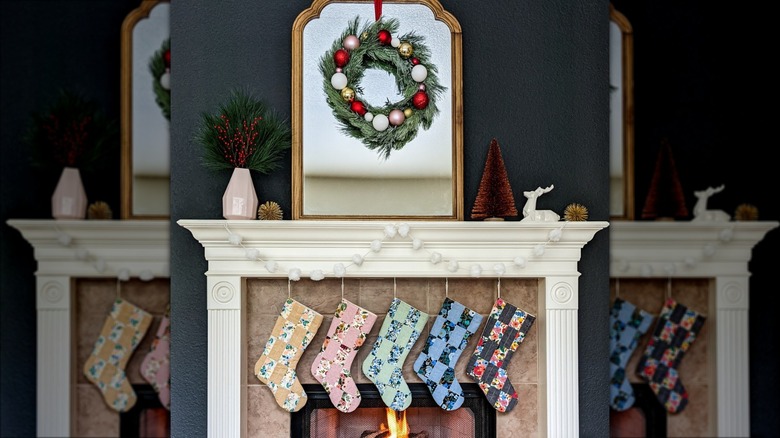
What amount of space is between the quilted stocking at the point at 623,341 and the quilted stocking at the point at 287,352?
1.59 meters

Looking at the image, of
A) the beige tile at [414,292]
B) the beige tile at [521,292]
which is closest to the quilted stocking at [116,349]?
the beige tile at [414,292]

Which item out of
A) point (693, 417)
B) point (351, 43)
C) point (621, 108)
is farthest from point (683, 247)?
point (351, 43)

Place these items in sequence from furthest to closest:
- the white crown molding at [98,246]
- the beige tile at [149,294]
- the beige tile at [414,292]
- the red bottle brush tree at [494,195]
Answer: the beige tile at [149,294] < the white crown molding at [98,246] < the beige tile at [414,292] < the red bottle brush tree at [494,195]

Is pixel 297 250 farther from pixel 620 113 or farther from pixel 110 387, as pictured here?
pixel 620 113

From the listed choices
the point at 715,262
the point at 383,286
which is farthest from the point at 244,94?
the point at 715,262

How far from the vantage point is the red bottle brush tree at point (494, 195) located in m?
2.69

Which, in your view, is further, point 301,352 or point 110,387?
point 110,387

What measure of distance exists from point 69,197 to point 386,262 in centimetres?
159

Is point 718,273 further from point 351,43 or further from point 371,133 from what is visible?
point 351,43

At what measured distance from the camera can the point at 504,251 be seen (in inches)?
106

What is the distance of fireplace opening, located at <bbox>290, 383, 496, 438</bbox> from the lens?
278cm

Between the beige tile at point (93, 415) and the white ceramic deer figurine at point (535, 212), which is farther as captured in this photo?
the beige tile at point (93, 415)

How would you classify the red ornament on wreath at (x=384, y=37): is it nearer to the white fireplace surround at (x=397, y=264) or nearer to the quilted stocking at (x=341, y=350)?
the white fireplace surround at (x=397, y=264)

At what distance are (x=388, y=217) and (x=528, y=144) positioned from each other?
1.94 ft
